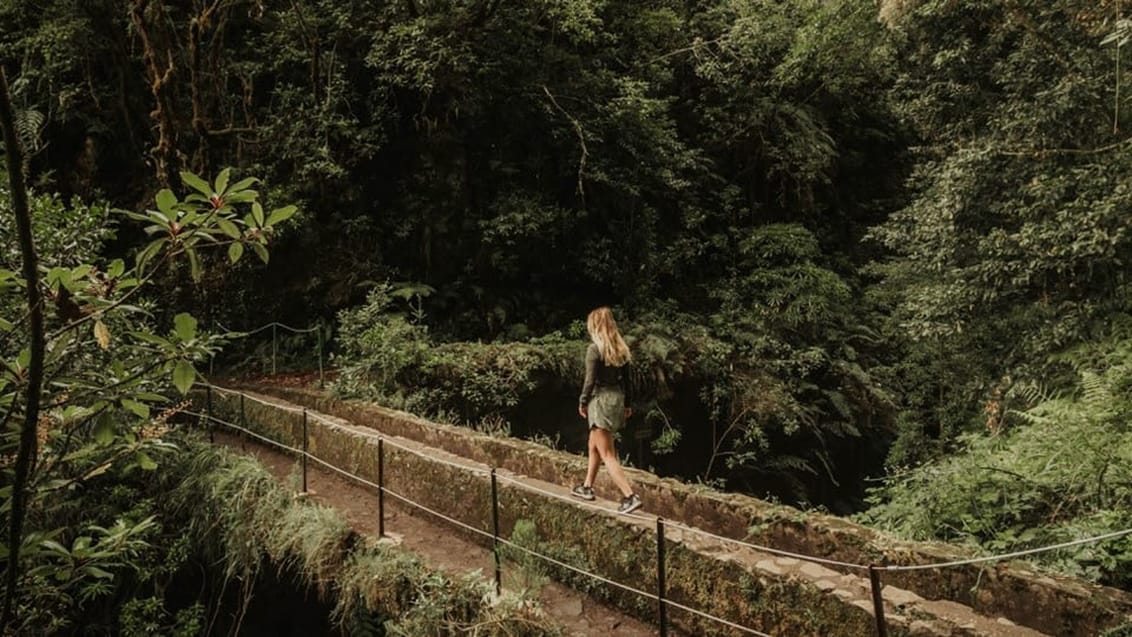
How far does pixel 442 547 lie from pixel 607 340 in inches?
91.8

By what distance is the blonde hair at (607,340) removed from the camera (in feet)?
19.0

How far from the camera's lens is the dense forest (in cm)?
883

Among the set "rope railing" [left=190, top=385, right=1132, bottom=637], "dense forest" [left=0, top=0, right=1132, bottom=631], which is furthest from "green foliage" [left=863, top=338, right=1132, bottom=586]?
"rope railing" [left=190, top=385, right=1132, bottom=637]

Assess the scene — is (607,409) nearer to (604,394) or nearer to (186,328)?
(604,394)

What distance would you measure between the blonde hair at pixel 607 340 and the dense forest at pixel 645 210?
352 centimetres

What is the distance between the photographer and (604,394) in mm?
5832

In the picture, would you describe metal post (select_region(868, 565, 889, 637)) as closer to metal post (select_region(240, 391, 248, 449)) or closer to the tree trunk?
the tree trunk

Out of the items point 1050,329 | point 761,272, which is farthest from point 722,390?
point 1050,329

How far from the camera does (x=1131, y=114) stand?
28.5 ft

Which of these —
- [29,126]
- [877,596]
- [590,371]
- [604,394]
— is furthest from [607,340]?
[29,126]

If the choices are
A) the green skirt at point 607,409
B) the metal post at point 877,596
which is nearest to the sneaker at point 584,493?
the green skirt at point 607,409

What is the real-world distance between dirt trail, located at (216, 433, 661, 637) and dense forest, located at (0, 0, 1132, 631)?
6.25ft

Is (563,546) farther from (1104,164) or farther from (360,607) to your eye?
(1104,164)

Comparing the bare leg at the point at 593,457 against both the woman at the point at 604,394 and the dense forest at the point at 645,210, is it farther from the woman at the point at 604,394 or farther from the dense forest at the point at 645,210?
the dense forest at the point at 645,210
